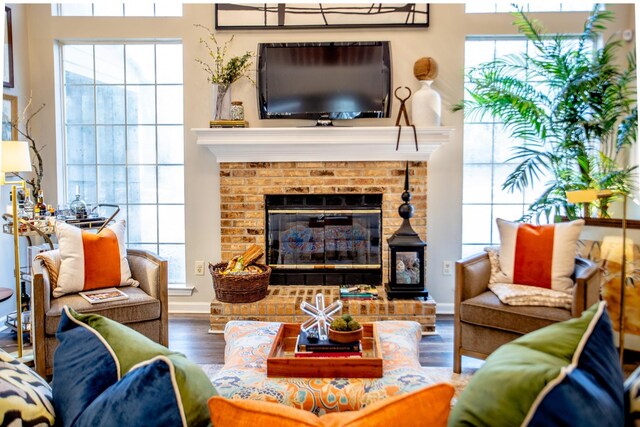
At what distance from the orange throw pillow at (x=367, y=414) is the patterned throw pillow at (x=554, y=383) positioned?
0.09m

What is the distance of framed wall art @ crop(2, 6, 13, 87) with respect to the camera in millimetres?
4129

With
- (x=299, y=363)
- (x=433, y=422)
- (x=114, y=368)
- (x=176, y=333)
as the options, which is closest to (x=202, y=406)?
(x=114, y=368)

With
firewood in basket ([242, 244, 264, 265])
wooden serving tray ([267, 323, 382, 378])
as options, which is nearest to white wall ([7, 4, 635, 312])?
firewood in basket ([242, 244, 264, 265])

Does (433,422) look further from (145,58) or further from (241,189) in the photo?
(145,58)

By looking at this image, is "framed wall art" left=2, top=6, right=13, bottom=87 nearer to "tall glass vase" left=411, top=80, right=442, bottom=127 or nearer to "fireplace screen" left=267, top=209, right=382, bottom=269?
"fireplace screen" left=267, top=209, right=382, bottom=269

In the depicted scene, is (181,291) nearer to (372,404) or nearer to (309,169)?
(309,169)

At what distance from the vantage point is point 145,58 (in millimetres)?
4570

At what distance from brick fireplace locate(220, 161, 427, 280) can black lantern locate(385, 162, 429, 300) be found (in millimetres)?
300

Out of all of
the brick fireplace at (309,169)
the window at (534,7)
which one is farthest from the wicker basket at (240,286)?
the window at (534,7)

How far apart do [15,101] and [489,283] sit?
3771mm

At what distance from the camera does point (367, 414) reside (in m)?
0.99

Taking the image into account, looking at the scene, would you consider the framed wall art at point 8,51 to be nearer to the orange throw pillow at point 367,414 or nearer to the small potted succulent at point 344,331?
the small potted succulent at point 344,331

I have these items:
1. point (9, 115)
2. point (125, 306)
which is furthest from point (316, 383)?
point (9, 115)

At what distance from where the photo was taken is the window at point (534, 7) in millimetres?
4371
